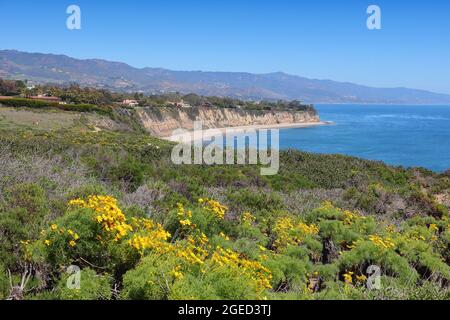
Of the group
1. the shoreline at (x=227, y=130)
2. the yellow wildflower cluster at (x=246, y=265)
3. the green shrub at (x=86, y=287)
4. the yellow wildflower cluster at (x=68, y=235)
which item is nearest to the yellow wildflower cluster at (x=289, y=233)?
the yellow wildflower cluster at (x=246, y=265)

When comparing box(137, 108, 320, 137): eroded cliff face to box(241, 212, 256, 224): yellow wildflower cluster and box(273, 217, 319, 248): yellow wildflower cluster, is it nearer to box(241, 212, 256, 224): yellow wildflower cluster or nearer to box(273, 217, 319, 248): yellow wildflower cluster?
box(241, 212, 256, 224): yellow wildflower cluster

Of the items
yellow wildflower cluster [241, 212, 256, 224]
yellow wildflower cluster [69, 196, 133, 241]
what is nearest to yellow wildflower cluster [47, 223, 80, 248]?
yellow wildflower cluster [69, 196, 133, 241]

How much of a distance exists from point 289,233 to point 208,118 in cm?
9005

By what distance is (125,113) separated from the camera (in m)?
64.3

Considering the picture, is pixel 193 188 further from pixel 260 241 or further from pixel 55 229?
pixel 55 229

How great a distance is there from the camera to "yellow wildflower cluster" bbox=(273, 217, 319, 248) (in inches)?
317

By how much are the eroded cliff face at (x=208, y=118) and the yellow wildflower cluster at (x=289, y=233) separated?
200ft

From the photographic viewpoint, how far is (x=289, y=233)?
8461 mm

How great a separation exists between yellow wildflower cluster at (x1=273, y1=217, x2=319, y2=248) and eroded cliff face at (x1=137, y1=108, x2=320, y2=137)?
6109cm

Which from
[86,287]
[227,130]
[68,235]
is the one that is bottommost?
[227,130]

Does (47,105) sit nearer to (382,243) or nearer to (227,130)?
(227,130)

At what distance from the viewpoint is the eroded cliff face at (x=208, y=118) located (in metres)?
74.4

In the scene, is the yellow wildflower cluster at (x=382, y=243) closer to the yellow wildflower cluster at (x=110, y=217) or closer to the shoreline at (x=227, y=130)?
the yellow wildflower cluster at (x=110, y=217)

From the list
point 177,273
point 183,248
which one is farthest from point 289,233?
point 177,273
